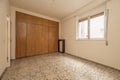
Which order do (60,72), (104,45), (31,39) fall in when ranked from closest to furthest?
(60,72) → (104,45) → (31,39)

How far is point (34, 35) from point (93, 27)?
3532 mm

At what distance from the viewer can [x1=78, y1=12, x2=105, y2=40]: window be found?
317cm

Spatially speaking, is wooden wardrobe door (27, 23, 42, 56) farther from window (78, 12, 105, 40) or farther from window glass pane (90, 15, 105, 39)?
window glass pane (90, 15, 105, 39)

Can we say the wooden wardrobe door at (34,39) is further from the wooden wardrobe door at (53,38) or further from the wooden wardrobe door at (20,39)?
the wooden wardrobe door at (53,38)

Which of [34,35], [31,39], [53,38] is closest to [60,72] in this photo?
[31,39]

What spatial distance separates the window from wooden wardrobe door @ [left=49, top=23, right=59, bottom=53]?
214 cm

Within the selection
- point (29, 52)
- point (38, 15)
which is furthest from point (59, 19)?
point (29, 52)

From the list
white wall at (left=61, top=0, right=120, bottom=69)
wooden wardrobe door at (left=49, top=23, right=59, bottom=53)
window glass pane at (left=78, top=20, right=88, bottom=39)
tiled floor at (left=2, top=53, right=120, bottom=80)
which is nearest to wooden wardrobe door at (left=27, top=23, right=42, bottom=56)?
wooden wardrobe door at (left=49, top=23, right=59, bottom=53)

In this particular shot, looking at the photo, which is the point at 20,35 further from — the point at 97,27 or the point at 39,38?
the point at 97,27

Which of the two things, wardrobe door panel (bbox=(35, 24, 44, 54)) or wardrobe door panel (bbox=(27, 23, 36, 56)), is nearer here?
wardrobe door panel (bbox=(27, 23, 36, 56))

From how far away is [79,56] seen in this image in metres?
4.27

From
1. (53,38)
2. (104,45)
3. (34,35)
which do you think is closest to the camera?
(104,45)

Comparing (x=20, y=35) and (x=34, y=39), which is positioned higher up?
(x=20, y=35)

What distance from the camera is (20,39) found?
4.15 metres
